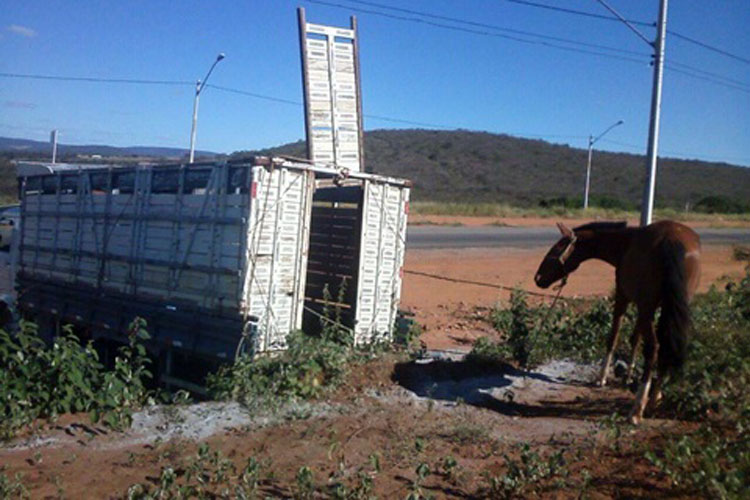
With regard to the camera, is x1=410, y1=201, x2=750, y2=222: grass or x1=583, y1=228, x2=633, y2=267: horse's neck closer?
x1=583, y1=228, x2=633, y2=267: horse's neck

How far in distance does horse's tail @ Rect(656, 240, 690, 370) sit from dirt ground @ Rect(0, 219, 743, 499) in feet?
1.90

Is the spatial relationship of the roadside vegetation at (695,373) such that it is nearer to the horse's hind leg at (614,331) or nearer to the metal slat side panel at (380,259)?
the horse's hind leg at (614,331)

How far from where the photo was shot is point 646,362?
22.4 ft

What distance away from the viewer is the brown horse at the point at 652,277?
6.54 meters

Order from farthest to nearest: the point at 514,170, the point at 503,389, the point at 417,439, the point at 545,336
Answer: the point at 514,170 < the point at 545,336 < the point at 503,389 < the point at 417,439

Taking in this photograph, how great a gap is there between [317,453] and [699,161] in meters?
128

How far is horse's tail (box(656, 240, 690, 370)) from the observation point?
21.3 feet

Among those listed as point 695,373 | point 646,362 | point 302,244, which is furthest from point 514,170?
point 646,362

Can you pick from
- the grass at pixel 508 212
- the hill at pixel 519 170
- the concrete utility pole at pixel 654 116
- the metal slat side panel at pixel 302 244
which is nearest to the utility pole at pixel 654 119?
the concrete utility pole at pixel 654 116

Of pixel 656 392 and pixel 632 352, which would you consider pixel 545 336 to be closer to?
pixel 632 352

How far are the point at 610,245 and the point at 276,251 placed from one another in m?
3.72

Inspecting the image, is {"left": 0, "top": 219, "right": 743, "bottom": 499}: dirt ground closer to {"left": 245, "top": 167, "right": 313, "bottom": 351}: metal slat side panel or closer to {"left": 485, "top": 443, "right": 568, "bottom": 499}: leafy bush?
{"left": 485, "top": 443, "right": 568, "bottom": 499}: leafy bush

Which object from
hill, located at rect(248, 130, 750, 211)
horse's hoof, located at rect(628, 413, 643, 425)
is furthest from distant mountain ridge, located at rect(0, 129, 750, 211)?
horse's hoof, located at rect(628, 413, 643, 425)

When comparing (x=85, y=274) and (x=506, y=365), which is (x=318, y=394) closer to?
(x=506, y=365)
